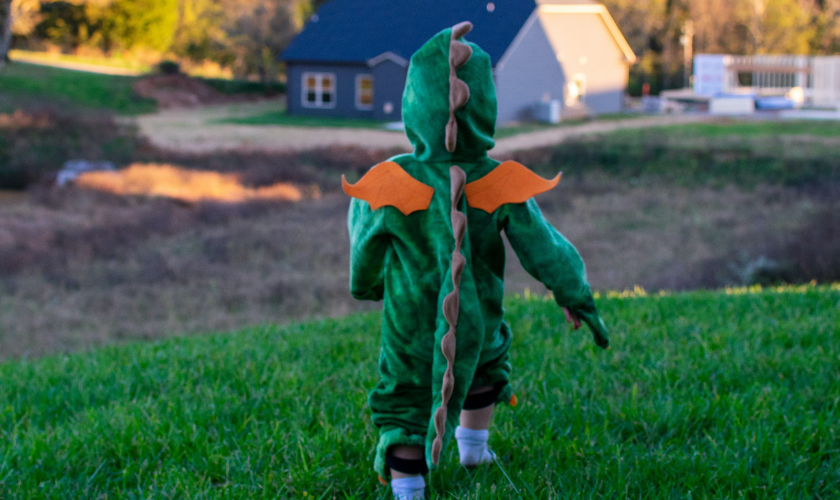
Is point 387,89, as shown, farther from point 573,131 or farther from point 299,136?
point 573,131

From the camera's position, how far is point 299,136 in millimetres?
18781

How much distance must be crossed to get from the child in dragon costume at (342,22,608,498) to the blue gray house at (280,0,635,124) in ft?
3.47

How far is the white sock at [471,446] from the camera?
2.46 metres

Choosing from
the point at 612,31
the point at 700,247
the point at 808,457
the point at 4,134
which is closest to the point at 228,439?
the point at 808,457

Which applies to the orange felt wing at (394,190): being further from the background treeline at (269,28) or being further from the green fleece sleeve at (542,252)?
the background treeline at (269,28)

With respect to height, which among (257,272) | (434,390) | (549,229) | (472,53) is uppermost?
(472,53)

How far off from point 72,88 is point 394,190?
1037 inches

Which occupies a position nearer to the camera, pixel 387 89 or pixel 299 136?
pixel 387 89

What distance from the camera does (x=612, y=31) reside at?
19.4 metres

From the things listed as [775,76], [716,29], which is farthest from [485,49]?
[716,29]

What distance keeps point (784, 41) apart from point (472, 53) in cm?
3535

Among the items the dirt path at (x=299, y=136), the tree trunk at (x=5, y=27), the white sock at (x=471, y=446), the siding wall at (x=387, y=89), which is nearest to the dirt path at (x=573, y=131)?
the dirt path at (x=299, y=136)

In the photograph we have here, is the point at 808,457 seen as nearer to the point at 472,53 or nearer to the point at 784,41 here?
the point at 472,53

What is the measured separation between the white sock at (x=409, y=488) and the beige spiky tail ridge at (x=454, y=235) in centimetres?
25
